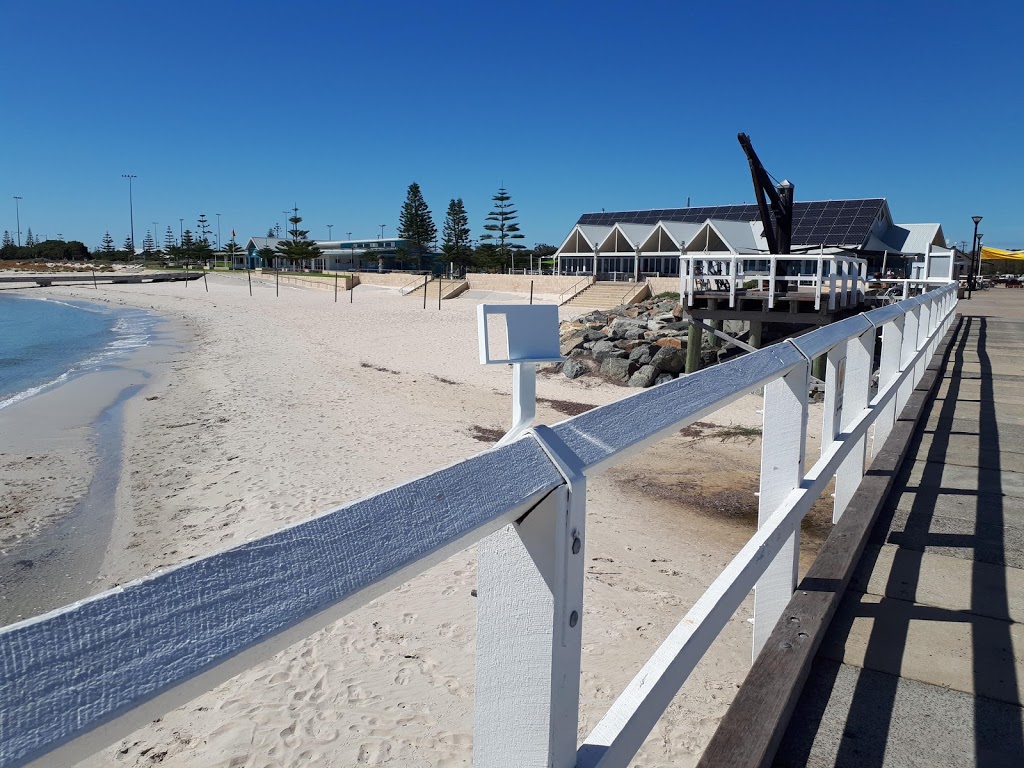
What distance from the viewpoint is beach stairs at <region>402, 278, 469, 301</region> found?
49.2 metres

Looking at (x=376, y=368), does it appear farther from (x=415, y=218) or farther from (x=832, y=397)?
(x=415, y=218)

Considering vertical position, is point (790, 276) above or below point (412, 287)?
above

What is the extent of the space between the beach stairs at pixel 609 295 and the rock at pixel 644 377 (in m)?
22.1

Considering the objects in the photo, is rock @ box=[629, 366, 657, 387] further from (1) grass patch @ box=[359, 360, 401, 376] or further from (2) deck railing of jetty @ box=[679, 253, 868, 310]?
(1) grass patch @ box=[359, 360, 401, 376]

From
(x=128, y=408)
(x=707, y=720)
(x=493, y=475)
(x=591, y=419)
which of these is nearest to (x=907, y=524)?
(x=707, y=720)

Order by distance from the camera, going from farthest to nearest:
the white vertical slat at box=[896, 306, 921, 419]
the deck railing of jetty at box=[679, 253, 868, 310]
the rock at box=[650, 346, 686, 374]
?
the rock at box=[650, 346, 686, 374], the deck railing of jetty at box=[679, 253, 868, 310], the white vertical slat at box=[896, 306, 921, 419]

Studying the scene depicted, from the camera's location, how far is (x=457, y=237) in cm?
8050

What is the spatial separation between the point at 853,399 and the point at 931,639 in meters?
1.28

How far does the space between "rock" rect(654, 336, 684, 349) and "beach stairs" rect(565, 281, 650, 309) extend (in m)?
19.1

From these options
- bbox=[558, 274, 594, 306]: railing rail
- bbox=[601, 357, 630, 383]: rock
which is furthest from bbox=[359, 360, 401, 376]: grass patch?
bbox=[558, 274, 594, 306]: railing rail

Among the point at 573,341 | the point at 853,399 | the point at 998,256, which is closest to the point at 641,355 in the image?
the point at 573,341

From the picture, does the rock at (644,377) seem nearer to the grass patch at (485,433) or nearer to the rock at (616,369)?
the rock at (616,369)

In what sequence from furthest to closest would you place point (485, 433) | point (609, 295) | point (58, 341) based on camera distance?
point (609, 295) → point (58, 341) → point (485, 433)

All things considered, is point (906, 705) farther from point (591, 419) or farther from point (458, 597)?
point (458, 597)
